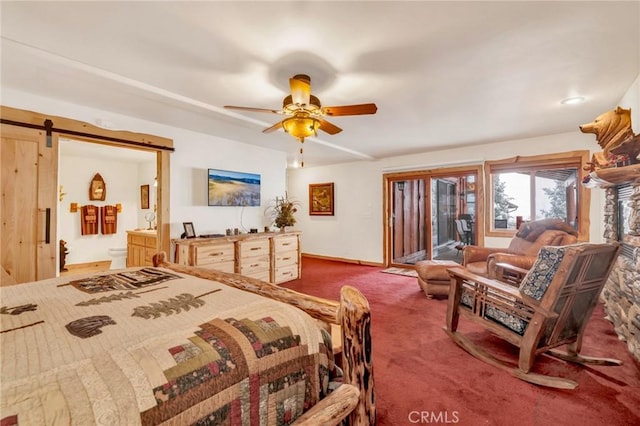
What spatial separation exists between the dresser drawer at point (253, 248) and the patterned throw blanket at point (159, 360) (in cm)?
261

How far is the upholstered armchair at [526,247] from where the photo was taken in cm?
302

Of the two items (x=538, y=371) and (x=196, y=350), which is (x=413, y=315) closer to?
(x=538, y=371)

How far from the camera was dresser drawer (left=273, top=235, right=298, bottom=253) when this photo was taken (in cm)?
437

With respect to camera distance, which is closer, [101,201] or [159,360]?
[159,360]

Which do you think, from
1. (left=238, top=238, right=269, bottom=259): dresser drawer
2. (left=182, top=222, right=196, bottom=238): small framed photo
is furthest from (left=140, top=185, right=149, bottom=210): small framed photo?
(left=238, top=238, right=269, bottom=259): dresser drawer

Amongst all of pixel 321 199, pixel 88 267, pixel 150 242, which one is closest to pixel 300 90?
pixel 150 242

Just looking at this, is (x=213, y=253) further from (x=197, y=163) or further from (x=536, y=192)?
(x=536, y=192)

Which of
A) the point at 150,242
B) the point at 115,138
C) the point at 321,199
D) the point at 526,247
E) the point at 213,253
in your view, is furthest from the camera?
the point at 321,199

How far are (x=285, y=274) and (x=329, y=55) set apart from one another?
11.0ft

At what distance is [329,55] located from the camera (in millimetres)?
2051

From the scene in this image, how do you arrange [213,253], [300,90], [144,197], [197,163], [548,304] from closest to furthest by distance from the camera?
[548,304], [300,90], [213,253], [197,163], [144,197]

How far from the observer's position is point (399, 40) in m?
1.88

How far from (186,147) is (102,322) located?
3.33 m

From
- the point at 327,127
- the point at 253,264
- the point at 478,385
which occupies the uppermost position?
the point at 327,127
